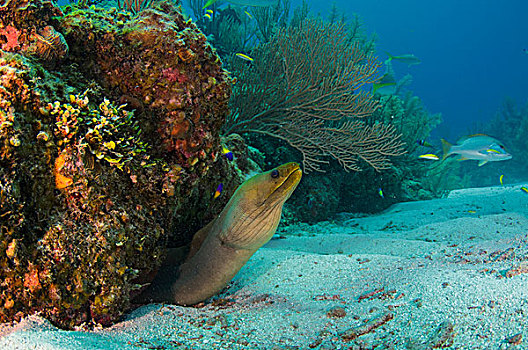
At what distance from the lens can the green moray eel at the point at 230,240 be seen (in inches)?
101

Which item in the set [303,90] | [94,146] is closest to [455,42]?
[303,90]

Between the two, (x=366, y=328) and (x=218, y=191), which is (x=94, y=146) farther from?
(x=366, y=328)

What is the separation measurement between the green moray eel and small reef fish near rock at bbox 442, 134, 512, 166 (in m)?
6.13

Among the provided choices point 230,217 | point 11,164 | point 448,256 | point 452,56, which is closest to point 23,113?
point 11,164

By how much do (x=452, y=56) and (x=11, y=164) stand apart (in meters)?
138

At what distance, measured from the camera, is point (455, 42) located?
4599 inches

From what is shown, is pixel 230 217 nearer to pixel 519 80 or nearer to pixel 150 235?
pixel 150 235

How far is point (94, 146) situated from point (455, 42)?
143390 mm

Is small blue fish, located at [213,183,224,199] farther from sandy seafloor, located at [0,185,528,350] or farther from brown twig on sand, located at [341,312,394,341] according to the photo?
brown twig on sand, located at [341,312,394,341]

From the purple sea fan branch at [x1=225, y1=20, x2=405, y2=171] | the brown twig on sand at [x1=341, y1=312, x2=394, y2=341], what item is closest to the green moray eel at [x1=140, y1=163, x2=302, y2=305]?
the brown twig on sand at [x1=341, y1=312, x2=394, y2=341]

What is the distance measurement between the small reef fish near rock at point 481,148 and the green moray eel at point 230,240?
6125 mm

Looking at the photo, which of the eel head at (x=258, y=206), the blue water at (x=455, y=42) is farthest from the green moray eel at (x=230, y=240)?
the blue water at (x=455, y=42)

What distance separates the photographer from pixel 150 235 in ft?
8.27

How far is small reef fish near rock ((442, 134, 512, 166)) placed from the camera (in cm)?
713
